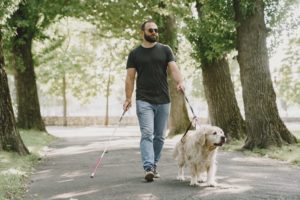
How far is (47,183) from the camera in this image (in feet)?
33.3

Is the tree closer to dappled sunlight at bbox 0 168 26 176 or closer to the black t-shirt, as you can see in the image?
dappled sunlight at bbox 0 168 26 176

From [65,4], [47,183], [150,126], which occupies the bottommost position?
[47,183]

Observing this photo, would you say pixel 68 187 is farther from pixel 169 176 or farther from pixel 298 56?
pixel 298 56

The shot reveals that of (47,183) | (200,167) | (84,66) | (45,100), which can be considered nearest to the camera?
(200,167)

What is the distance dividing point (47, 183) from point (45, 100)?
10410 cm

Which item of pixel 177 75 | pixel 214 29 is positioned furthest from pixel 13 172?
pixel 214 29

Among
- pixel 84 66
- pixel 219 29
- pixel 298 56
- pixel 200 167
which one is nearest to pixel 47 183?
pixel 200 167

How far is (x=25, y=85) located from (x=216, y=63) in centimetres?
1069

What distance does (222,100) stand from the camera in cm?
1959

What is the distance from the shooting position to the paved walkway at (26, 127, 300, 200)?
790cm

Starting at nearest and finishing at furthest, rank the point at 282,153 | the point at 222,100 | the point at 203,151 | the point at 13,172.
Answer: the point at 203,151, the point at 13,172, the point at 282,153, the point at 222,100

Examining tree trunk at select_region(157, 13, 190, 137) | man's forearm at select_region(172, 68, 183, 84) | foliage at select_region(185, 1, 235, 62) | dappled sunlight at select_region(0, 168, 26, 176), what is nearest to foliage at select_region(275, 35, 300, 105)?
tree trunk at select_region(157, 13, 190, 137)

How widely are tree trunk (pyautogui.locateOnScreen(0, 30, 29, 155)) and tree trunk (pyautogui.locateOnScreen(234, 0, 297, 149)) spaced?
6214 mm

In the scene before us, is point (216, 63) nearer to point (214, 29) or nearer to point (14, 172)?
point (214, 29)
